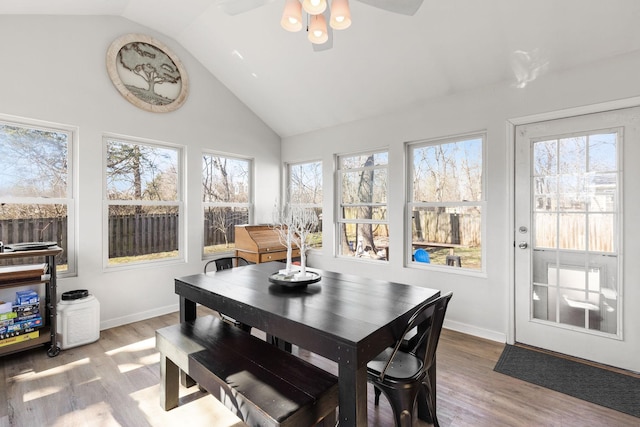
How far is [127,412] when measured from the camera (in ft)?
6.57

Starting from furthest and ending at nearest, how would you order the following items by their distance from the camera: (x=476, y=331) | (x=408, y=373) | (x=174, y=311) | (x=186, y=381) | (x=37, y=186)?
(x=174, y=311) < (x=476, y=331) < (x=37, y=186) < (x=186, y=381) < (x=408, y=373)

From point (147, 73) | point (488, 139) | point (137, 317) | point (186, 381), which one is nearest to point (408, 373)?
point (186, 381)

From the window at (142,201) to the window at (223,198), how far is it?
0.38m

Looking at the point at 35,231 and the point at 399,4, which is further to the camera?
the point at 35,231

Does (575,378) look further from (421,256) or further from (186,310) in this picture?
(186,310)

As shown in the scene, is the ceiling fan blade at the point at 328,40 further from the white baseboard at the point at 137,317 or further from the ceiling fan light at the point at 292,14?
the white baseboard at the point at 137,317

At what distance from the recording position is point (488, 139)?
10.2ft

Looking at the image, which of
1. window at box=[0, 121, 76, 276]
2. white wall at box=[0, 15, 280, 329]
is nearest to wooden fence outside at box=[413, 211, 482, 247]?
white wall at box=[0, 15, 280, 329]

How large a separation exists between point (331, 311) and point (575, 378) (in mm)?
2185

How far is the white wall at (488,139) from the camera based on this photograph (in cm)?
260

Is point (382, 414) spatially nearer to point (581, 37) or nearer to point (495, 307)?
point (495, 307)

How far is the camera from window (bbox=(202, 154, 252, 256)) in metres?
4.30

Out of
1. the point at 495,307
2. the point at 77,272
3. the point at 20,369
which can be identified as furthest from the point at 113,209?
the point at 495,307

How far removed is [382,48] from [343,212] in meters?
2.14
